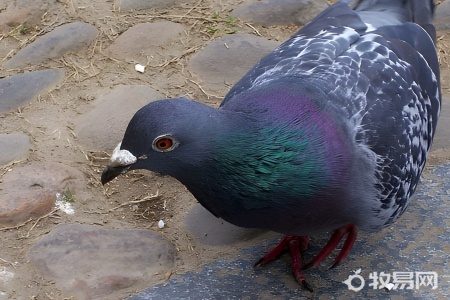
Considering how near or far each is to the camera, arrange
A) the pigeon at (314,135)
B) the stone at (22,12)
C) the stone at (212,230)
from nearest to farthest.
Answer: the pigeon at (314,135)
the stone at (212,230)
the stone at (22,12)

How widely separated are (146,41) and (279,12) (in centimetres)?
115

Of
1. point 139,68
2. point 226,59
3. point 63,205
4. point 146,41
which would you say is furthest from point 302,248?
point 146,41

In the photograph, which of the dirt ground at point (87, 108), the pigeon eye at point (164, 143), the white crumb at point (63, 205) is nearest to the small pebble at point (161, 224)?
the dirt ground at point (87, 108)

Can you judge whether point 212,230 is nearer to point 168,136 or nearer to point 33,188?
point 33,188

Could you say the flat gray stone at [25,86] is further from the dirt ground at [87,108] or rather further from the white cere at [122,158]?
the white cere at [122,158]

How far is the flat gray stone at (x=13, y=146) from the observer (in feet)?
15.8

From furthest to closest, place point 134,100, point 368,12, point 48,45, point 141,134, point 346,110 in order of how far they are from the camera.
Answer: point 48,45, point 134,100, point 368,12, point 346,110, point 141,134

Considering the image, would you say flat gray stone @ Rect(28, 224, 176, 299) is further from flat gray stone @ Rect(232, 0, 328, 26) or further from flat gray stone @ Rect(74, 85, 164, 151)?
flat gray stone @ Rect(232, 0, 328, 26)

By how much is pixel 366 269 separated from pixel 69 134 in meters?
2.20

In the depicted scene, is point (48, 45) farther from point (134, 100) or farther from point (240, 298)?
point (240, 298)

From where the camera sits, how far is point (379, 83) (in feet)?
13.5

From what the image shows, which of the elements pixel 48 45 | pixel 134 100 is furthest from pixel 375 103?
pixel 48 45

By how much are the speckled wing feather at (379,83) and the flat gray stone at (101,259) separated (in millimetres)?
998

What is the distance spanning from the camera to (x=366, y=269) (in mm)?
4414
